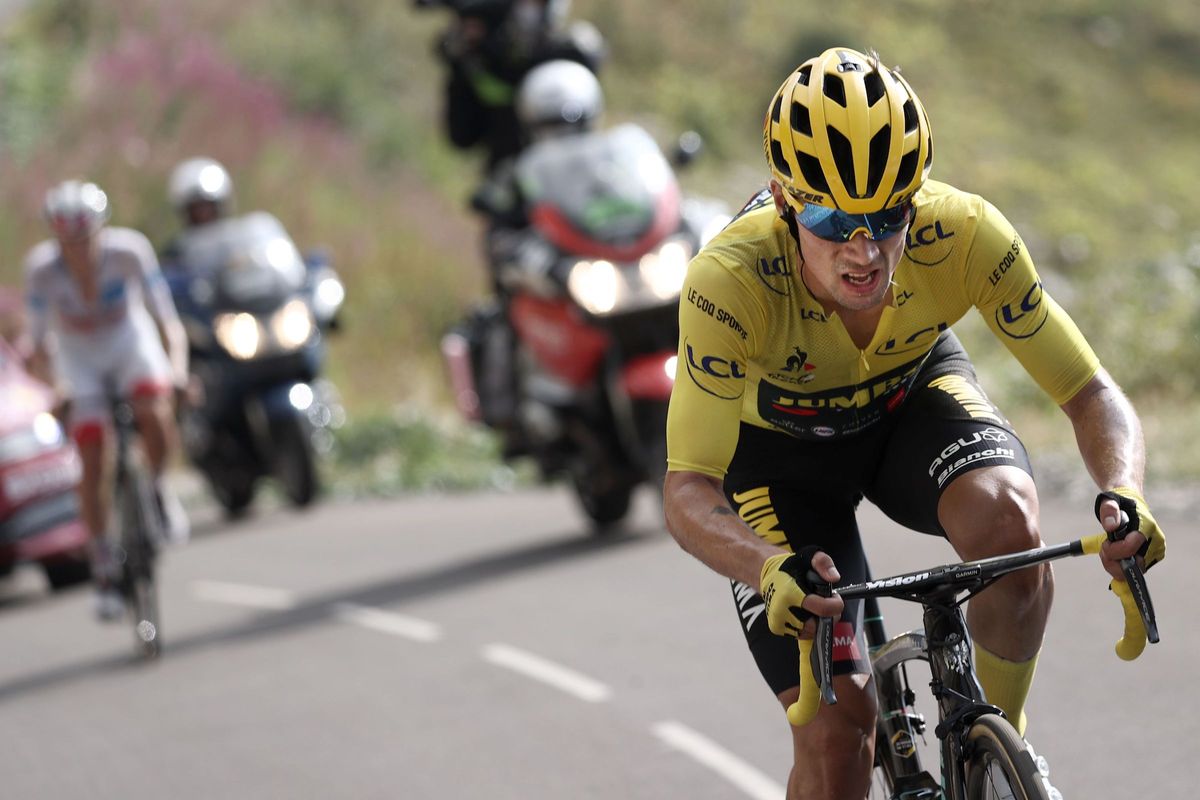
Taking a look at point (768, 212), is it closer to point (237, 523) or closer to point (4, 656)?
point (4, 656)

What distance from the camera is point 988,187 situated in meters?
30.2

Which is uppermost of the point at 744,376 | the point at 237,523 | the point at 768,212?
the point at 768,212

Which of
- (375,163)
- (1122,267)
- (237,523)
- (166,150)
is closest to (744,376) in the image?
(237,523)

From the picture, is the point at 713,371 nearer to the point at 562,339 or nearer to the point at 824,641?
the point at 824,641

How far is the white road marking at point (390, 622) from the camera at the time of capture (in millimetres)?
10148

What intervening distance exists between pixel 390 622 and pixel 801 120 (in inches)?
265

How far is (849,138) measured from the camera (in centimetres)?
414

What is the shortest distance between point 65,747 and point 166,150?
1693cm

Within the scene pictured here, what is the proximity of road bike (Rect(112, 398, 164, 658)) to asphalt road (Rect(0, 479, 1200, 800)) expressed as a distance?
0.21m

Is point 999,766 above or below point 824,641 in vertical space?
below

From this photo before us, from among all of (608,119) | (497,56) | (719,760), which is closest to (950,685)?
(719,760)

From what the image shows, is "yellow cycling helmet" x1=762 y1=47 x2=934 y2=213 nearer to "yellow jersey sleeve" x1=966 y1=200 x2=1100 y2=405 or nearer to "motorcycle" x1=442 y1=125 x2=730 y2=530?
"yellow jersey sleeve" x1=966 y1=200 x2=1100 y2=405

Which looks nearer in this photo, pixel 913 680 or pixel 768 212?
pixel 768 212

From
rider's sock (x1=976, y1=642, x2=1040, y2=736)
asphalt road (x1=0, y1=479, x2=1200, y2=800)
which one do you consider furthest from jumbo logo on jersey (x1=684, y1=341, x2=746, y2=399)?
asphalt road (x1=0, y1=479, x2=1200, y2=800)
